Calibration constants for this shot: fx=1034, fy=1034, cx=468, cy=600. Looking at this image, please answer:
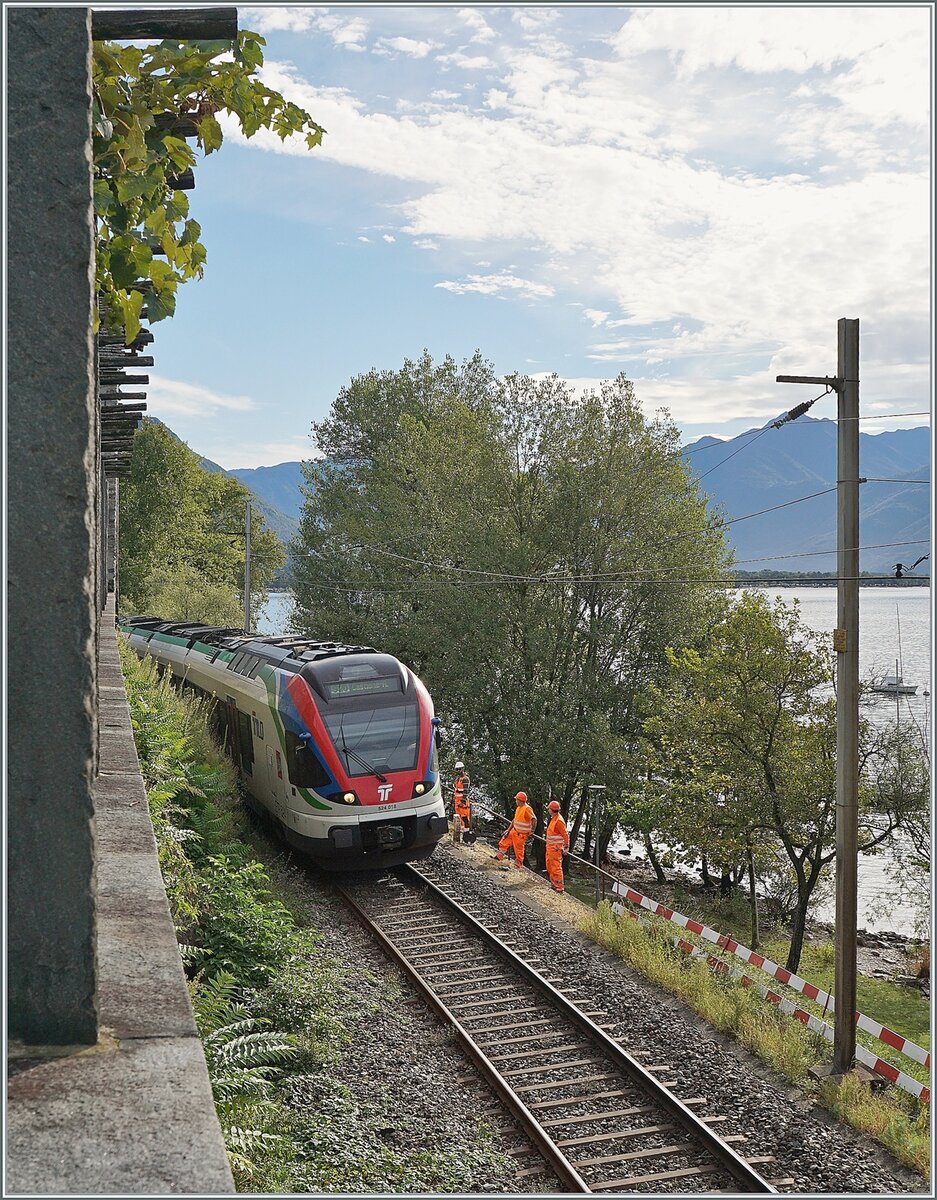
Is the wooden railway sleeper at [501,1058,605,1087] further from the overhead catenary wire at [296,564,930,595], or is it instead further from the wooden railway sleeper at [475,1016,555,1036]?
the overhead catenary wire at [296,564,930,595]

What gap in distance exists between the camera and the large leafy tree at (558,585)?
3105 centimetres

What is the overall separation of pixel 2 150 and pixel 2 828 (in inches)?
58.6

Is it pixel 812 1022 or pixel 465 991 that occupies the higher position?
pixel 465 991

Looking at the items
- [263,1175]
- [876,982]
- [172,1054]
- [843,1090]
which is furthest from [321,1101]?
[876,982]

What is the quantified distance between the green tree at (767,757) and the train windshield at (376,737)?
11134 mm

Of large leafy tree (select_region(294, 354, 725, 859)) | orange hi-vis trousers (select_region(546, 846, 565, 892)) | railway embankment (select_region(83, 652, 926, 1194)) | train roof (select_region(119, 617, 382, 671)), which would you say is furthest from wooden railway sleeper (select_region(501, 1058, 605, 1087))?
large leafy tree (select_region(294, 354, 725, 859))

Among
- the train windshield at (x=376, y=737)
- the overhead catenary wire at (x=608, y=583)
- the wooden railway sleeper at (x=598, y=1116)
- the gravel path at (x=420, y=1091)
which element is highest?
the overhead catenary wire at (x=608, y=583)

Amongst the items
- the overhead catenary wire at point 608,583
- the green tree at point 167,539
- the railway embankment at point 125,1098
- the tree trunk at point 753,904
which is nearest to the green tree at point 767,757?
the tree trunk at point 753,904

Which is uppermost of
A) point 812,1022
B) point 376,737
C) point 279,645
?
point 279,645

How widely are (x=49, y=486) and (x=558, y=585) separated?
101 feet

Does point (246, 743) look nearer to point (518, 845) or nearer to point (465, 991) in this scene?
point (518, 845)

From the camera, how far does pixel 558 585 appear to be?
32812 millimetres

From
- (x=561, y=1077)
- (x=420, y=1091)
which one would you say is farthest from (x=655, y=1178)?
(x=420, y=1091)

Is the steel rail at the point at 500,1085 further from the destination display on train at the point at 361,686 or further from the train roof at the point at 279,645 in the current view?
the train roof at the point at 279,645
